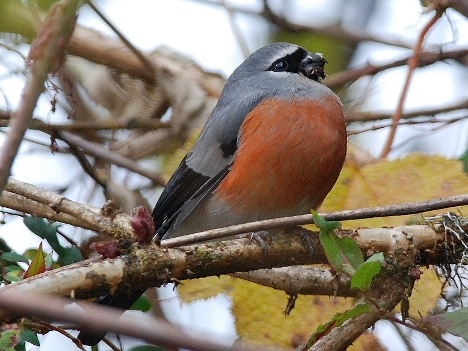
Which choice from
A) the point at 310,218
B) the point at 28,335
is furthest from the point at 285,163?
the point at 28,335

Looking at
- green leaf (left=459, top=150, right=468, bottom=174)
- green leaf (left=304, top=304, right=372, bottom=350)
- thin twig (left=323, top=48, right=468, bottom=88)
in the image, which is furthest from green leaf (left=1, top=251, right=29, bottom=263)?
thin twig (left=323, top=48, right=468, bottom=88)

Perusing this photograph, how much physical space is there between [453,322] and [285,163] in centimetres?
150

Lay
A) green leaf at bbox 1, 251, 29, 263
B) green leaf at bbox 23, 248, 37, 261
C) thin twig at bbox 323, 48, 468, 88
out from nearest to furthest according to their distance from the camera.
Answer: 1. green leaf at bbox 1, 251, 29, 263
2. green leaf at bbox 23, 248, 37, 261
3. thin twig at bbox 323, 48, 468, 88

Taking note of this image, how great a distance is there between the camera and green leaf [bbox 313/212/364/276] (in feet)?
6.73

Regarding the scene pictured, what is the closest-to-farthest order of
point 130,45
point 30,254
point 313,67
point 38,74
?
point 38,74, point 30,254, point 313,67, point 130,45

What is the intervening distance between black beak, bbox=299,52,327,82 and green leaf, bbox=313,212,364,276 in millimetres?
2002

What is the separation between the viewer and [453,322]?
1.96 meters

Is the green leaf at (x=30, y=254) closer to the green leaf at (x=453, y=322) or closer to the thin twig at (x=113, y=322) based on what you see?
the green leaf at (x=453, y=322)

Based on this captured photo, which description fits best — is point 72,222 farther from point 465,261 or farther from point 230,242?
point 465,261

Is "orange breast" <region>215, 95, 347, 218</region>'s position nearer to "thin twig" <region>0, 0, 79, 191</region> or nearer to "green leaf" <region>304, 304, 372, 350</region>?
"green leaf" <region>304, 304, 372, 350</region>

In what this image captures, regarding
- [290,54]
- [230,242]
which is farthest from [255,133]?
[230,242]

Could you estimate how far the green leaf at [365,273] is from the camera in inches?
76.8

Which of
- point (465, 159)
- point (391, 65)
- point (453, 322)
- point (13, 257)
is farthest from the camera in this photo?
point (391, 65)

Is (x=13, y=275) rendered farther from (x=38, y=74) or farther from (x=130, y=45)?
(x=130, y=45)
